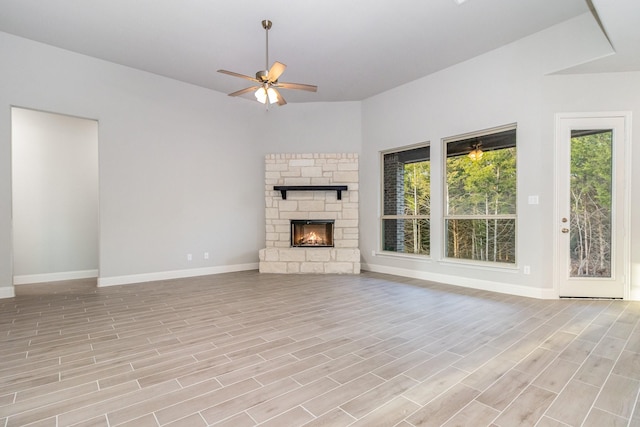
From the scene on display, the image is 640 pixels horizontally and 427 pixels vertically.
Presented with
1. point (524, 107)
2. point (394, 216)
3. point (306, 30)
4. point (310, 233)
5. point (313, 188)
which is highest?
point (306, 30)

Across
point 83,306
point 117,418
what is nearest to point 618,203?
point 117,418

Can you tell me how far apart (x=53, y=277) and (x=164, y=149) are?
292cm

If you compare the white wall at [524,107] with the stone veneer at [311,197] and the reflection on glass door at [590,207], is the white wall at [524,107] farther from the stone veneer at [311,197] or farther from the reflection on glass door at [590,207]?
the stone veneer at [311,197]

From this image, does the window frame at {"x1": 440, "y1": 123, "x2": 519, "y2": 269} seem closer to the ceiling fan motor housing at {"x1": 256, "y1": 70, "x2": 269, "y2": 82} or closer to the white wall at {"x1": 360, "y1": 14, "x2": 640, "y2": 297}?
the white wall at {"x1": 360, "y1": 14, "x2": 640, "y2": 297}

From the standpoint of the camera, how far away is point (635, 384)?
2.05 metres

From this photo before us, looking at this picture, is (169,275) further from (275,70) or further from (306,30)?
(306,30)

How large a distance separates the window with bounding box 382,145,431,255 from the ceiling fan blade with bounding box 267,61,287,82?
304 cm

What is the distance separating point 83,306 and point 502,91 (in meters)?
6.14

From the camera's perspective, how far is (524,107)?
14.1 feet

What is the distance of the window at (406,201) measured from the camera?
5.64 meters

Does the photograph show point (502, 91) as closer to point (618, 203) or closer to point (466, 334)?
point (618, 203)

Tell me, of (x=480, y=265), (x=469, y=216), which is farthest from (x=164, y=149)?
(x=480, y=265)

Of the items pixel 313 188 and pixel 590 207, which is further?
pixel 313 188

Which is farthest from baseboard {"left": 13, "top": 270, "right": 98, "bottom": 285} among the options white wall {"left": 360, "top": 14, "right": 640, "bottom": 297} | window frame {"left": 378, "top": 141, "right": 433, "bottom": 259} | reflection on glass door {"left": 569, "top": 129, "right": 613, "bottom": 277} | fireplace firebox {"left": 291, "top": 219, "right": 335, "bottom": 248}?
reflection on glass door {"left": 569, "top": 129, "right": 613, "bottom": 277}
